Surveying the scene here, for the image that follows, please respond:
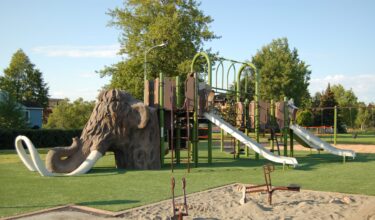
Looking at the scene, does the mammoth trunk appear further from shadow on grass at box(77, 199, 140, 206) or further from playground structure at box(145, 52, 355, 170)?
shadow on grass at box(77, 199, 140, 206)

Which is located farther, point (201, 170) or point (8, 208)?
point (201, 170)

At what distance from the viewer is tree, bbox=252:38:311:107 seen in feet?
166

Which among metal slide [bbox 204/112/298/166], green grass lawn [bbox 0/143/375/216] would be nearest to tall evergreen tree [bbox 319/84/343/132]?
green grass lawn [bbox 0/143/375/216]

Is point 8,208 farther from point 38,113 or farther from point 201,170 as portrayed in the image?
point 38,113

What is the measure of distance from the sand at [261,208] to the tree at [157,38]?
23188mm

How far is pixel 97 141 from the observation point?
45.1 ft

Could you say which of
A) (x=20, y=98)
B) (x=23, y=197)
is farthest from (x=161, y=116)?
(x=20, y=98)

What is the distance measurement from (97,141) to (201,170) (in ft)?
11.7

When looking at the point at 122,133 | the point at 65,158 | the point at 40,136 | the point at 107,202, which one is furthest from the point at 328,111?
the point at 107,202

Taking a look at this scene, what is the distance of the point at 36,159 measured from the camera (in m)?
12.2

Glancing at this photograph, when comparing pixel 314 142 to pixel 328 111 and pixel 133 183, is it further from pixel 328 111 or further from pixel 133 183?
pixel 328 111

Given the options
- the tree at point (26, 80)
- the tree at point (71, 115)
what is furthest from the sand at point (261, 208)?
the tree at point (26, 80)

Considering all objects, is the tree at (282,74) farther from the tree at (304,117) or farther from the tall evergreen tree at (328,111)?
the tall evergreen tree at (328,111)

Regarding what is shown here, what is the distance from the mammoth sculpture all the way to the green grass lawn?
69 centimetres
